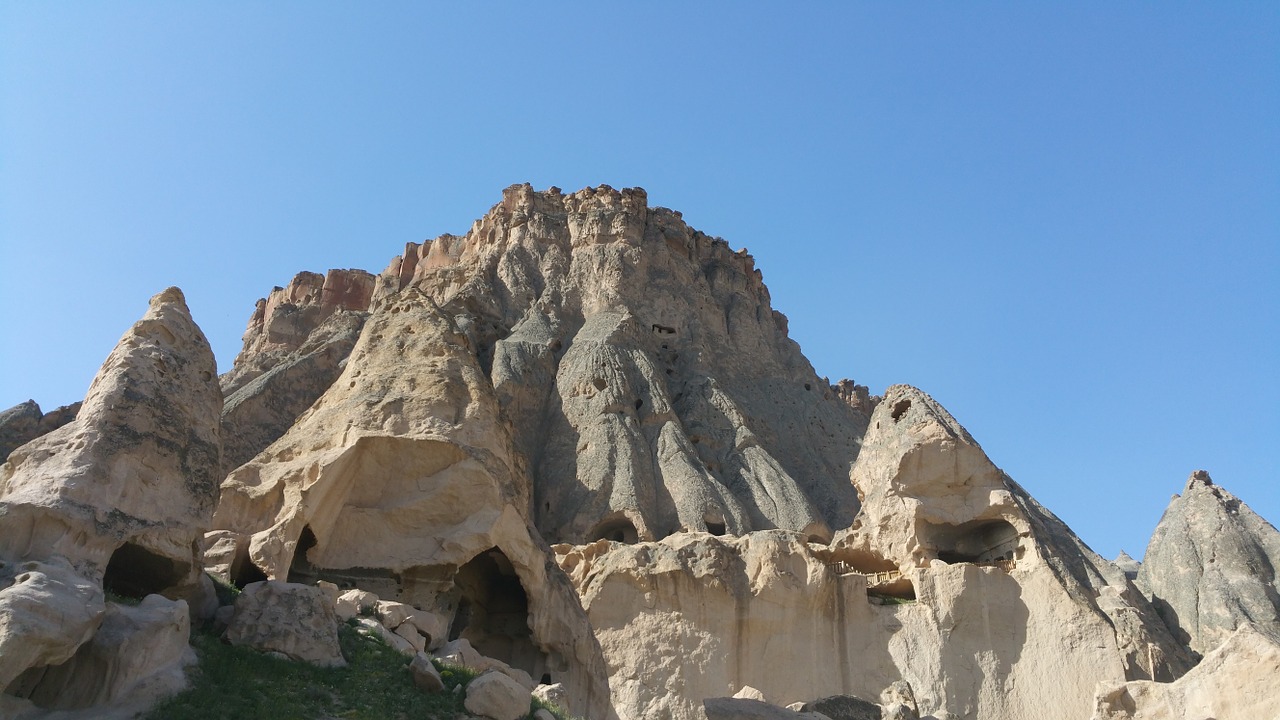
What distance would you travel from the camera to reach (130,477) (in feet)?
42.1

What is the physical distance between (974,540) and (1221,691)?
44.3ft

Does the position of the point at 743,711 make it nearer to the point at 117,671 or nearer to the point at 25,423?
the point at 117,671

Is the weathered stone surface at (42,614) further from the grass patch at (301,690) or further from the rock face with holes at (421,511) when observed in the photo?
the rock face with holes at (421,511)

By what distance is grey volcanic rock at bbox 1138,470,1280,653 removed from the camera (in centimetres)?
2736

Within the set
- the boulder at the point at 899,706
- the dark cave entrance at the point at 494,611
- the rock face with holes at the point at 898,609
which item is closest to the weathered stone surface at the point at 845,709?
the boulder at the point at 899,706

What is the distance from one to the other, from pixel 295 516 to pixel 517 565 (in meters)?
3.88

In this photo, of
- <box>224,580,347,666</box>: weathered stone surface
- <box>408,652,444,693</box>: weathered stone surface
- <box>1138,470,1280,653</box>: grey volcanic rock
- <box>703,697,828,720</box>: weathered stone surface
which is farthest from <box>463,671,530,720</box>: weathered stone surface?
<box>1138,470,1280,653</box>: grey volcanic rock

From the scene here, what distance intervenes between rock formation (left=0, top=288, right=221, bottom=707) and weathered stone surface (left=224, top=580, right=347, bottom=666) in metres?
0.72

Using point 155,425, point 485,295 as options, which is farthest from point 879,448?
point 485,295

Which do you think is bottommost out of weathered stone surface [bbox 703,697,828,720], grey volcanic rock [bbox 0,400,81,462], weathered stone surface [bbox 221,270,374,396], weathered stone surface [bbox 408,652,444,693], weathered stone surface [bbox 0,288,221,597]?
weathered stone surface [bbox 703,697,828,720]

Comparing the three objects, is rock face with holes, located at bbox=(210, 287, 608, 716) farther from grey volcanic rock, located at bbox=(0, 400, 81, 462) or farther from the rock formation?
grey volcanic rock, located at bbox=(0, 400, 81, 462)

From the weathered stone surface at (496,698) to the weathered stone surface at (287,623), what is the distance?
158 cm

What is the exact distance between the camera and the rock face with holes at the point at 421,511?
64.2 feet

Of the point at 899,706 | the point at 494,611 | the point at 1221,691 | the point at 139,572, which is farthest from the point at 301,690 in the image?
the point at 1221,691
